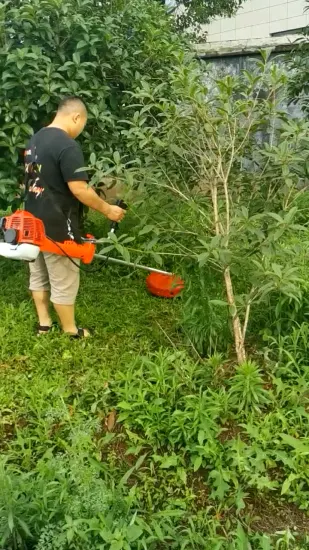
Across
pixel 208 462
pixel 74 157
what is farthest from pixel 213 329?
pixel 74 157

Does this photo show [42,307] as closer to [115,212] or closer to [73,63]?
[115,212]

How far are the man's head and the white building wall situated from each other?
11224mm

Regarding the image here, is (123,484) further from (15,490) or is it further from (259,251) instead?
(259,251)

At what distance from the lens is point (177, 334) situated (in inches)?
150

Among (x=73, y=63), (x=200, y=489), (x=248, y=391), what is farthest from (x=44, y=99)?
(x=200, y=489)

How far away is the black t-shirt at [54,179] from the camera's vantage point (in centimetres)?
360

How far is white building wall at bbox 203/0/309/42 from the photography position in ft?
45.1

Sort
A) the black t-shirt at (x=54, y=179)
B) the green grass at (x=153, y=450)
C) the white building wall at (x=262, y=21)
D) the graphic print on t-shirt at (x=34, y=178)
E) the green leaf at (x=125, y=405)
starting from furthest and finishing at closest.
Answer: the white building wall at (x=262, y=21)
the graphic print on t-shirt at (x=34, y=178)
the black t-shirt at (x=54, y=179)
the green leaf at (x=125, y=405)
the green grass at (x=153, y=450)

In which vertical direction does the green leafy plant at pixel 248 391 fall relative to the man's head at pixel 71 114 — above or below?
below

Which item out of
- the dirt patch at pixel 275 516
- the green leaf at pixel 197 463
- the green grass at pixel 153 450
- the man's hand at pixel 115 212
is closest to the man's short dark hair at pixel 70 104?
the man's hand at pixel 115 212

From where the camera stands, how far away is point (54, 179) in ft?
12.1

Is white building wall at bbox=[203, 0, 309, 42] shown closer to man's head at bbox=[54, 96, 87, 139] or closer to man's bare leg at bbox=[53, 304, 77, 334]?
man's head at bbox=[54, 96, 87, 139]

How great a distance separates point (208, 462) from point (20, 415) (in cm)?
108

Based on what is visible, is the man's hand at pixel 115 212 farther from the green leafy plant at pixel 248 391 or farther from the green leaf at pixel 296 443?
the green leaf at pixel 296 443
